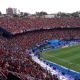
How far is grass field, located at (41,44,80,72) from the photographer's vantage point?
94.4 ft

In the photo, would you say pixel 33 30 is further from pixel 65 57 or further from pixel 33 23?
pixel 65 57

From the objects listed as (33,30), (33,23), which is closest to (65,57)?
(33,30)

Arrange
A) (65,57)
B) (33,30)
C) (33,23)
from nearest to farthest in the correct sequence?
(65,57) → (33,30) → (33,23)

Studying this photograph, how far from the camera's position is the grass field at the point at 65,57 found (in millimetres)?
28766

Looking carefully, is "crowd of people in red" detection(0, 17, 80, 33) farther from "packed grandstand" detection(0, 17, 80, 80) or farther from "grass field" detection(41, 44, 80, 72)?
"grass field" detection(41, 44, 80, 72)

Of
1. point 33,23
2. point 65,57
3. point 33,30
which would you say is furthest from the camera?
point 33,23

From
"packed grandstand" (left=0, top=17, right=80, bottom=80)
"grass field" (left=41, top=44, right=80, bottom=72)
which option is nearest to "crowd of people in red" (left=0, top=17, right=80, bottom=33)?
"packed grandstand" (left=0, top=17, right=80, bottom=80)

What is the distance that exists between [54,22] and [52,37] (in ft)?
23.7

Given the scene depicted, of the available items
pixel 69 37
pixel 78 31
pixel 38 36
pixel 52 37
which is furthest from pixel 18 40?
pixel 78 31

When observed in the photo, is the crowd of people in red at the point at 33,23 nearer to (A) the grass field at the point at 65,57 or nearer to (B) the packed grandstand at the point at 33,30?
(B) the packed grandstand at the point at 33,30

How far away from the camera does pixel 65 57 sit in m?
33.4

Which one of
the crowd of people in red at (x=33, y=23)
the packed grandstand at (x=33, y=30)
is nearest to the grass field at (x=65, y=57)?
the packed grandstand at (x=33, y=30)

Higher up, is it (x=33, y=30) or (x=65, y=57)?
(x=33, y=30)

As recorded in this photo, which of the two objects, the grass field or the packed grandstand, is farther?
the packed grandstand
